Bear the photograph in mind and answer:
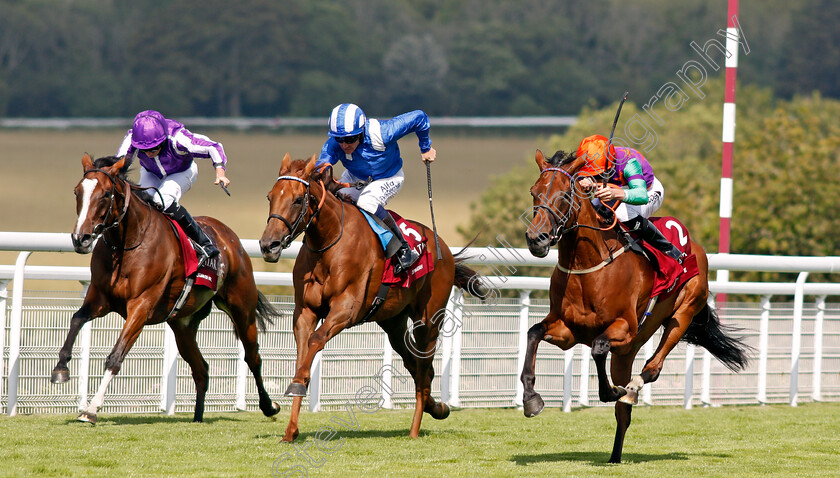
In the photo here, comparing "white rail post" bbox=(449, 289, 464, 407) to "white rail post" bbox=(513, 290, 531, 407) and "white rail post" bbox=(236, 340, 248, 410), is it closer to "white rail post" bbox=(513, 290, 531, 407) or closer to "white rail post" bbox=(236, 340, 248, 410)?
"white rail post" bbox=(513, 290, 531, 407)

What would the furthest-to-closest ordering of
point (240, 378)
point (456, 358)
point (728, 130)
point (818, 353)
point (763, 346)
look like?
1. point (728, 130)
2. point (818, 353)
3. point (763, 346)
4. point (456, 358)
5. point (240, 378)

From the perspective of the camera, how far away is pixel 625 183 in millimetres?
6121

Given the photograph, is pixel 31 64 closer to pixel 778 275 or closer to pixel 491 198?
pixel 491 198

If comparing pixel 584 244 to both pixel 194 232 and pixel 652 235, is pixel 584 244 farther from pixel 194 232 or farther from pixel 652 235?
pixel 194 232

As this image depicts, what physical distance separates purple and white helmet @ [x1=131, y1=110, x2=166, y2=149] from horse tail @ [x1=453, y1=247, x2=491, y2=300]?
2130 millimetres

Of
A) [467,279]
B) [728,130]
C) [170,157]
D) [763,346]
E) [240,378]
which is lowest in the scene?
[240,378]

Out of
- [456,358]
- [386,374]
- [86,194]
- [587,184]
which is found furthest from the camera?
[456,358]

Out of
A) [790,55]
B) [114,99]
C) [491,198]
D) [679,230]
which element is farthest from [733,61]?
[790,55]

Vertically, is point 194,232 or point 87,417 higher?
point 194,232

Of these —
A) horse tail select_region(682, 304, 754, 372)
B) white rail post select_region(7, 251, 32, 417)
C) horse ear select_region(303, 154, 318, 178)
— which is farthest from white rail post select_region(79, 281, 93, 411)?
horse tail select_region(682, 304, 754, 372)

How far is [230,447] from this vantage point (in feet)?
19.4

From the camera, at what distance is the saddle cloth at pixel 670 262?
6125 mm

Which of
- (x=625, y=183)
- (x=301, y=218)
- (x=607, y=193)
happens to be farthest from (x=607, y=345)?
(x=301, y=218)

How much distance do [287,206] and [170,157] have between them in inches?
53.1
